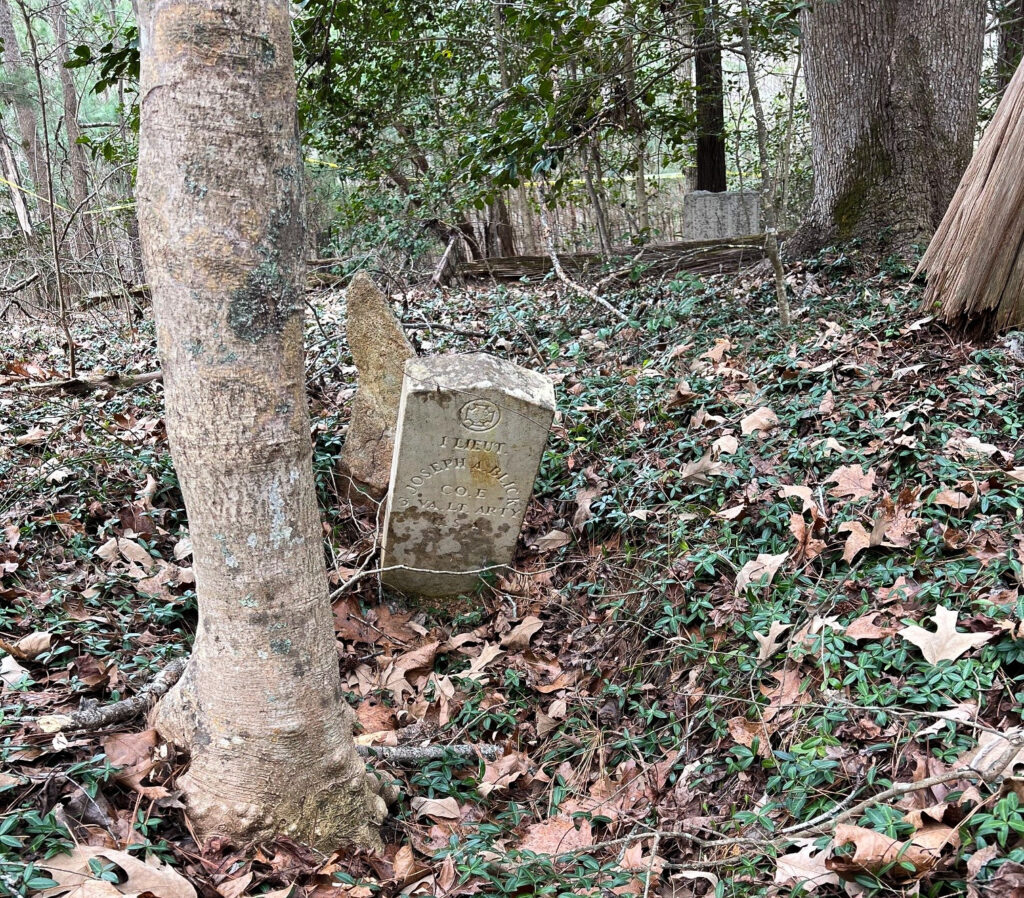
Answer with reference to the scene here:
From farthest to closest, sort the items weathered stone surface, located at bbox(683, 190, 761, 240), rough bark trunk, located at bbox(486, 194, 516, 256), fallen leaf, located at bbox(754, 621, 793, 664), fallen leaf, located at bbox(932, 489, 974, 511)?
rough bark trunk, located at bbox(486, 194, 516, 256) < weathered stone surface, located at bbox(683, 190, 761, 240) < fallen leaf, located at bbox(932, 489, 974, 511) < fallen leaf, located at bbox(754, 621, 793, 664)

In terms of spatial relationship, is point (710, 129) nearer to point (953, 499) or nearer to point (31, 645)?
point (953, 499)

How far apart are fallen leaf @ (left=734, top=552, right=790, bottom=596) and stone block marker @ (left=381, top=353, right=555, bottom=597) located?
1.30 m

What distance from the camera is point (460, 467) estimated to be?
4234mm

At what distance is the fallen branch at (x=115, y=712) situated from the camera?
2.56 metres

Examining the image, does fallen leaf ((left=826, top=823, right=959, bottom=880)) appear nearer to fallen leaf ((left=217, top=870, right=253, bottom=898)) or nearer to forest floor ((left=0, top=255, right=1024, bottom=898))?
forest floor ((left=0, top=255, right=1024, bottom=898))

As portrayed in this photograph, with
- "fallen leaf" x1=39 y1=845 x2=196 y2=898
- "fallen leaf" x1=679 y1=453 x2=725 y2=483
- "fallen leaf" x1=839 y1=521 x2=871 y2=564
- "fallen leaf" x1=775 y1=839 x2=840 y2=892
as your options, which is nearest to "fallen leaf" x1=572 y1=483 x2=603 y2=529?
"fallen leaf" x1=679 y1=453 x2=725 y2=483

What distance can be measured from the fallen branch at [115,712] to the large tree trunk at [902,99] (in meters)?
5.57

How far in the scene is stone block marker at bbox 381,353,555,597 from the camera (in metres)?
4.07

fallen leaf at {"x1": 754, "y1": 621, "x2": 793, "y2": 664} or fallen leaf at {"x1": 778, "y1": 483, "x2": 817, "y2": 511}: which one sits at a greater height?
fallen leaf at {"x1": 778, "y1": 483, "x2": 817, "y2": 511}

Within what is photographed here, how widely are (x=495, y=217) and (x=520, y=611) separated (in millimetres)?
8698

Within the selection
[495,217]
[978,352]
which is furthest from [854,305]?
[495,217]

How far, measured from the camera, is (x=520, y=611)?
4289 millimetres

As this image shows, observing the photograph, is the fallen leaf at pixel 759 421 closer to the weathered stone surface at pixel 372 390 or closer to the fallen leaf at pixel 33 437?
the weathered stone surface at pixel 372 390

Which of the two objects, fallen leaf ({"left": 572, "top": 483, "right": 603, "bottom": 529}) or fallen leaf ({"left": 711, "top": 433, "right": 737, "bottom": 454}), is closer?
fallen leaf ({"left": 711, "top": 433, "right": 737, "bottom": 454})
